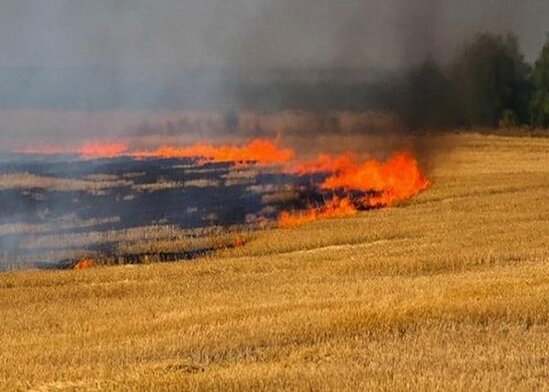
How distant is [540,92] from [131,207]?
59.6m

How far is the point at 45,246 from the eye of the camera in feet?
116

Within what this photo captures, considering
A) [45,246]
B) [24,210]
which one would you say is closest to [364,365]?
[45,246]

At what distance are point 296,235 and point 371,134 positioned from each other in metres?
23.3

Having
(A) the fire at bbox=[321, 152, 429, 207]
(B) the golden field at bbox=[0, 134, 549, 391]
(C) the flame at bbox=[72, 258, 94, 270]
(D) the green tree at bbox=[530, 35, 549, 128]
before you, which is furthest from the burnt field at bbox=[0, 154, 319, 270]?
(D) the green tree at bbox=[530, 35, 549, 128]

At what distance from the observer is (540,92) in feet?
319

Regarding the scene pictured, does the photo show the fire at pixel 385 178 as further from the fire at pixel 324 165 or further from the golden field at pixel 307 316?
the golden field at pixel 307 316

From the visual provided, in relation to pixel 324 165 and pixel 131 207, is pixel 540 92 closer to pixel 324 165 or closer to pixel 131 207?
pixel 324 165

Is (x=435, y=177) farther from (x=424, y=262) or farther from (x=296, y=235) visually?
(x=424, y=262)

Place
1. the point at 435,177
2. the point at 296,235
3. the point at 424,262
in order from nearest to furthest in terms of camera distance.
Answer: the point at 424,262 < the point at 296,235 < the point at 435,177

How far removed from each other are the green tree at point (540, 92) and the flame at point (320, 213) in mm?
54657

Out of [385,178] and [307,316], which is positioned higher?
[307,316]

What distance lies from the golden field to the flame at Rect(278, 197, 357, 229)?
5544mm

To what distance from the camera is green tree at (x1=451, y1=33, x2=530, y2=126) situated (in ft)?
225

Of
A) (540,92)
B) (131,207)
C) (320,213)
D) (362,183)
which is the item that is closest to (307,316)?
(320,213)
